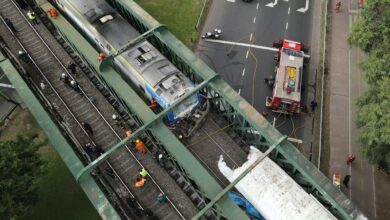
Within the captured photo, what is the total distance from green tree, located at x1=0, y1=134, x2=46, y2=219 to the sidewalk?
25599 millimetres

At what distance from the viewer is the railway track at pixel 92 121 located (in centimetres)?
2439

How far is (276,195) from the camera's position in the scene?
2156 centimetres

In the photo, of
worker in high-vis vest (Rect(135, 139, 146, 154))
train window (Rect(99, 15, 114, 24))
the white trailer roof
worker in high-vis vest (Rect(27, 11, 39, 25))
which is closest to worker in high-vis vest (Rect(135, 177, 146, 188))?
worker in high-vis vest (Rect(135, 139, 146, 154))

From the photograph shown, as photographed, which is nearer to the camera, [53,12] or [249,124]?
[249,124]

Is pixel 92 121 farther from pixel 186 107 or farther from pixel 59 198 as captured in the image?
pixel 186 107

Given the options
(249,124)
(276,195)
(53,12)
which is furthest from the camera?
(53,12)

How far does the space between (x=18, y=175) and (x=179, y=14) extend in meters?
28.4

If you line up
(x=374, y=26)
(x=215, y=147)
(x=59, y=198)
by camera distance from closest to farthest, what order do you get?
(x=215, y=147), (x=374, y=26), (x=59, y=198)

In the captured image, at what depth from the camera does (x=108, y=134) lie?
28.0 metres

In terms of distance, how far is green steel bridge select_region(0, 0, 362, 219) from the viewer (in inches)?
838

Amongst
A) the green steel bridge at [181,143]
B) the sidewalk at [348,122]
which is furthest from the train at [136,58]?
the sidewalk at [348,122]

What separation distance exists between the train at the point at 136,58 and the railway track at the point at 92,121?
335 cm

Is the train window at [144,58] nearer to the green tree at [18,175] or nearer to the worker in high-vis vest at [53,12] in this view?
the worker in high-vis vest at [53,12]

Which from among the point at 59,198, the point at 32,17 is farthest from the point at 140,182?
the point at 32,17
